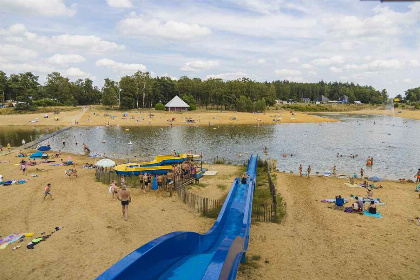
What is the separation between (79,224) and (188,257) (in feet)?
25.1

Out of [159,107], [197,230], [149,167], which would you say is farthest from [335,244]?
[159,107]

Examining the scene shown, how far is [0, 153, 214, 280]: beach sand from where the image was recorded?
454 inches

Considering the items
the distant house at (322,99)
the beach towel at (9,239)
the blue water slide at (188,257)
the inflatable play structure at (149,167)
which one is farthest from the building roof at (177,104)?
the distant house at (322,99)

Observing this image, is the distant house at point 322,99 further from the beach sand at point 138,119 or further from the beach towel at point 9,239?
the beach towel at point 9,239

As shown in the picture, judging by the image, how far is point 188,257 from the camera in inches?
405

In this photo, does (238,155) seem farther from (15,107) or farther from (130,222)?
(15,107)

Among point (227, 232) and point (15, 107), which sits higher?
point (15, 107)

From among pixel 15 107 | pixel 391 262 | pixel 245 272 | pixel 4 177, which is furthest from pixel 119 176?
pixel 15 107

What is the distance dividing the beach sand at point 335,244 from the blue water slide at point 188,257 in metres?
1.54

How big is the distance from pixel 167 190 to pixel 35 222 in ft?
26.4

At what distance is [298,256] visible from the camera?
42.1 ft

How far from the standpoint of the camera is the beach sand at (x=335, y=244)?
11688mm

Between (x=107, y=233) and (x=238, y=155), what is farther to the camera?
(x=238, y=155)

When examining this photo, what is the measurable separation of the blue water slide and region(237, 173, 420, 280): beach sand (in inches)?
60.5
